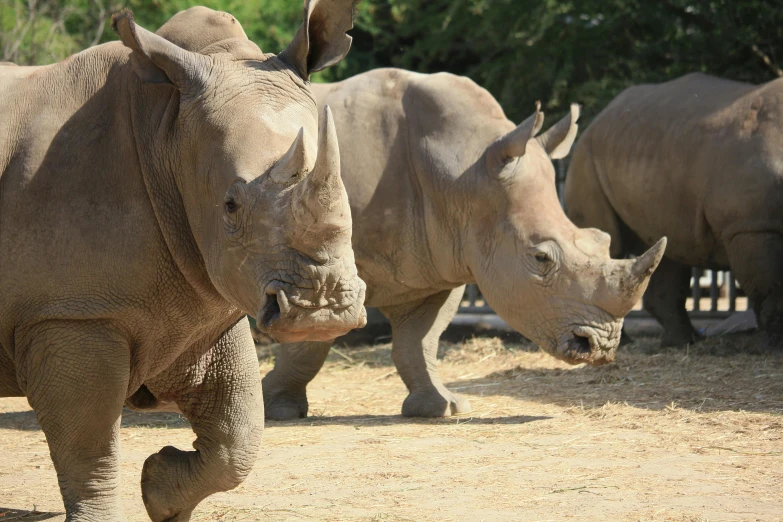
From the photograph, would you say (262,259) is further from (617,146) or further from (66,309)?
(617,146)

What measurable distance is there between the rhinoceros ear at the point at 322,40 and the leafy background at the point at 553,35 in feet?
24.4

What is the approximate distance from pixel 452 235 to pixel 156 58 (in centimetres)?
327

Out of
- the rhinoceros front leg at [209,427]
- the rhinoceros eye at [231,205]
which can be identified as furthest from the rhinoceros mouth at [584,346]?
the rhinoceros eye at [231,205]

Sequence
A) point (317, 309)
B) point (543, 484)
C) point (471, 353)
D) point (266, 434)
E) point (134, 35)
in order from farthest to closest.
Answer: point (471, 353)
point (266, 434)
point (543, 484)
point (134, 35)
point (317, 309)

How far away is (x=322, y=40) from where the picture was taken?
13.2ft

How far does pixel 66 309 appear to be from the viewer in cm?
371

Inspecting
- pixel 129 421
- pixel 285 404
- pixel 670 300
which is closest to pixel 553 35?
pixel 670 300

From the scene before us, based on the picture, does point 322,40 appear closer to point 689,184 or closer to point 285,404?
point 285,404

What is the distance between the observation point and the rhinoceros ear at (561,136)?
7.01 metres

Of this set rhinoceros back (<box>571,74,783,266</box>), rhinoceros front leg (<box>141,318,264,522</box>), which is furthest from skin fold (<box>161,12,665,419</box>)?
rhinoceros front leg (<box>141,318,264,522</box>)

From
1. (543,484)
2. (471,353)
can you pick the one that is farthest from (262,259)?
(471,353)

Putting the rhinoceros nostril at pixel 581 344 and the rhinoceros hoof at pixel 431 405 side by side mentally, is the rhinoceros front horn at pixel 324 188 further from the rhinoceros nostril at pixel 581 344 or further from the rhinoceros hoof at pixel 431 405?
the rhinoceros hoof at pixel 431 405

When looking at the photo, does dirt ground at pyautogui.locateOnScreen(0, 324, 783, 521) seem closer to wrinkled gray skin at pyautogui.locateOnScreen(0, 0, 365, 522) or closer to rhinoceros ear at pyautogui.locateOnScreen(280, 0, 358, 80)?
wrinkled gray skin at pyautogui.locateOnScreen(0, 0, 365, 522)

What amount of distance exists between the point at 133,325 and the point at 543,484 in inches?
80.9
